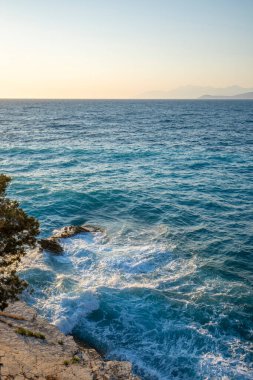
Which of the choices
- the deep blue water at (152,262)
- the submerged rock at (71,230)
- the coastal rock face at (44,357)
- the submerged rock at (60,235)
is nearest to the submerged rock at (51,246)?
the submerged rock at (60,235)

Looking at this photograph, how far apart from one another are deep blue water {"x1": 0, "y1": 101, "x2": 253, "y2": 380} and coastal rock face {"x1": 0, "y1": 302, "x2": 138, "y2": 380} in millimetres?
1209

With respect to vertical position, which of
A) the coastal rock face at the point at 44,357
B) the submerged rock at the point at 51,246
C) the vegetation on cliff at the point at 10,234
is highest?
the vegetation on cliff at the point at 10,234

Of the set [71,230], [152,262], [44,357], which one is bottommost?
[44,357]

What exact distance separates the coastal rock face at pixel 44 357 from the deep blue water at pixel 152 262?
1.21 meters

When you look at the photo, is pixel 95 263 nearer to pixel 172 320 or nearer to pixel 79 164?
pixel 172 320

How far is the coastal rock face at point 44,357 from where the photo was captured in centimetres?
1248

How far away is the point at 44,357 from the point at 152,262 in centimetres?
1092

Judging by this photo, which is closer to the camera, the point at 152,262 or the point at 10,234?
the point at 10,234

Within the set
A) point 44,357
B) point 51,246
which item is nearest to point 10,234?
point 44,357

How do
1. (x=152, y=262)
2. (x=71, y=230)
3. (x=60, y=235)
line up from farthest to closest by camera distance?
1. (x=71, y=230)
2. (x=60, y=235)
3. (x=152, y=262)

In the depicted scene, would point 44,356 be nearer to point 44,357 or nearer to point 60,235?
point 44,357

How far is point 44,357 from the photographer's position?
531 inches

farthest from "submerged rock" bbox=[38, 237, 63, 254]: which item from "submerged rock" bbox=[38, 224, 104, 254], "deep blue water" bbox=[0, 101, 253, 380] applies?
"deep blue water" bbox=[0, 101, 253, 380]

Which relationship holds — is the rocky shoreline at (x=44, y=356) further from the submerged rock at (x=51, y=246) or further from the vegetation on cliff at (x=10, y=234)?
the submerged rock at (x=51, y=246)
